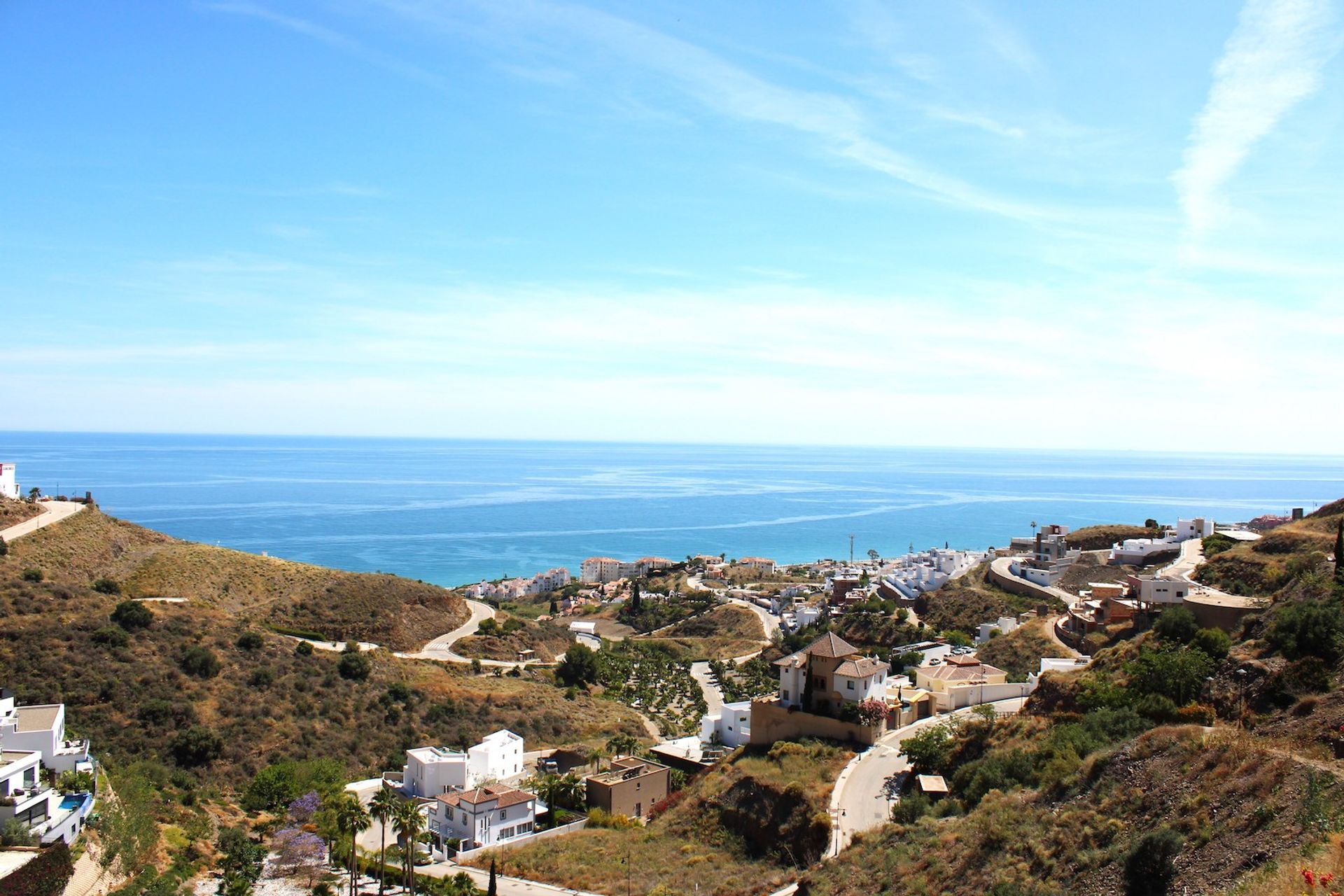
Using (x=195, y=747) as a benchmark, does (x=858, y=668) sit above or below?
above

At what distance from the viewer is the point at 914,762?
20781 millimetres

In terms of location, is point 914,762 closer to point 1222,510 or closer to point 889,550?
point 889,550

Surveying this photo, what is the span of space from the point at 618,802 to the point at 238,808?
11349 mm

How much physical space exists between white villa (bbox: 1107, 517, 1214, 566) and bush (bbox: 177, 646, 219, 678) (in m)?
46.7

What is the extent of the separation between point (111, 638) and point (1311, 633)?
3642 cm

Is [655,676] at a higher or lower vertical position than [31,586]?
lower

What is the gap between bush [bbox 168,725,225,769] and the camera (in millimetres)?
26531

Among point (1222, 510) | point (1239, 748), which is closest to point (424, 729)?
point (1239, 748)

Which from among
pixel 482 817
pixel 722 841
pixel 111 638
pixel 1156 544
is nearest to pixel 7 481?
pixel 111 638

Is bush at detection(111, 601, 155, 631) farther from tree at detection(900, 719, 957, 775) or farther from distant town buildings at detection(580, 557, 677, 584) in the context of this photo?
distant town buildings at detection(580, 557, 677, 584)

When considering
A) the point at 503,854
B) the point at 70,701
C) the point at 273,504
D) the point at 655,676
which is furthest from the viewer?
the point at 273,504

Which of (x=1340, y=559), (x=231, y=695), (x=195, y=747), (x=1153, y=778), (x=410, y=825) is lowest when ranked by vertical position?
(x=195, y=747)

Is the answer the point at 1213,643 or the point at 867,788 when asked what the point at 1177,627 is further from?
the point at 867,788

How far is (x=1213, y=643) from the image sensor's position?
19.3 m
